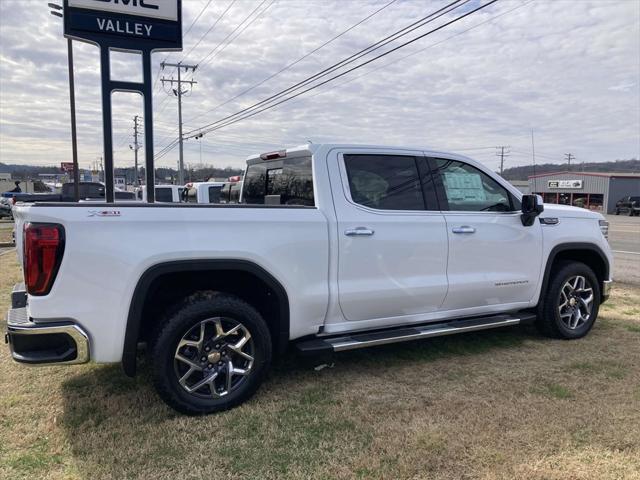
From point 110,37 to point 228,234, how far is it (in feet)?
14.2

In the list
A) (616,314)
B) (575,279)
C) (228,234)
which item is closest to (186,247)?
(228,234)

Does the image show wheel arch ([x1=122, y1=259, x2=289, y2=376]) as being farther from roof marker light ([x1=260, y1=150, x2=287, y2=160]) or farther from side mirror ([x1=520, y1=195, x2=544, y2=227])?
side mirror ([x1=520, y1=195, x2=544, y2=227])

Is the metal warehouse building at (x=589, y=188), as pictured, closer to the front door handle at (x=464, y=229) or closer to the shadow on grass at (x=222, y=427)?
the front door handle at (x=464, y=229)

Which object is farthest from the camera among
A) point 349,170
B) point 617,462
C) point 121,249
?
point 349,170

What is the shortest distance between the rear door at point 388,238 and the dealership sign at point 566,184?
58.4 m

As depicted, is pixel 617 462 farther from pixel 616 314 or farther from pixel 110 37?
pixel 110 37

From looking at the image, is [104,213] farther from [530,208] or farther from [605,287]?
[605,287]

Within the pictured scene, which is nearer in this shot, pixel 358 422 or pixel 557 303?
pixel 358 422

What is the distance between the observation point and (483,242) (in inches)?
179

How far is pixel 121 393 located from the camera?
3844mm

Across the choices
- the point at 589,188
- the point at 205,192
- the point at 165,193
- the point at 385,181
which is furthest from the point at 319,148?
the point at 589,188

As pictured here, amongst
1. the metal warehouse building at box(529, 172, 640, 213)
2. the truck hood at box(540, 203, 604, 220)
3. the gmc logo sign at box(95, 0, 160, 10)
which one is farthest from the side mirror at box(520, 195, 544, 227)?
the metal warehouse building at box(529, 172, 640, 213)

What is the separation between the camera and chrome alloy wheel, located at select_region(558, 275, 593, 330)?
5.20 metres

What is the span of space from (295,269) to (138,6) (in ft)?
15.4
